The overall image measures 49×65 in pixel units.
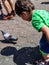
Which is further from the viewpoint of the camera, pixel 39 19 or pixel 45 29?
pixel 39 19

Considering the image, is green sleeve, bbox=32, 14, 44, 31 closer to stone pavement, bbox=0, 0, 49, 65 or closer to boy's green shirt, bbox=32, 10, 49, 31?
boy's green shirt, bbox=32, 10, 49, 31

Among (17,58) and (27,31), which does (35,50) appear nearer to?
(17,58)

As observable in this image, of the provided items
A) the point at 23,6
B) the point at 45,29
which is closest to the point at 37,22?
the point at 45,29

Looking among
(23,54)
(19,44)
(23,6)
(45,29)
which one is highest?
(23,6)

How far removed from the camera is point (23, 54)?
4527mm

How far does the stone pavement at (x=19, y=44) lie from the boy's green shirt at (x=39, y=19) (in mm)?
768

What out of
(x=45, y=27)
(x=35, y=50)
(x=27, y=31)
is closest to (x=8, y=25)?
(x=27, y=31)

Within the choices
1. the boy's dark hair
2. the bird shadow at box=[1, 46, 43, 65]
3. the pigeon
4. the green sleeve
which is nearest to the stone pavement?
the bird shadow at box=[1, 46, 43, 65]

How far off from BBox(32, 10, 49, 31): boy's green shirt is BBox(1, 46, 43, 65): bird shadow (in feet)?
2.47

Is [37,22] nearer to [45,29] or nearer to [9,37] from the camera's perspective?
[45,29]

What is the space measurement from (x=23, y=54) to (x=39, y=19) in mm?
975

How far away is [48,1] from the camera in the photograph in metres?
9.11

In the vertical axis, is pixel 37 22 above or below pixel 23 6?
below

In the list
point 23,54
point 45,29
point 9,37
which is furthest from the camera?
point 9,37
